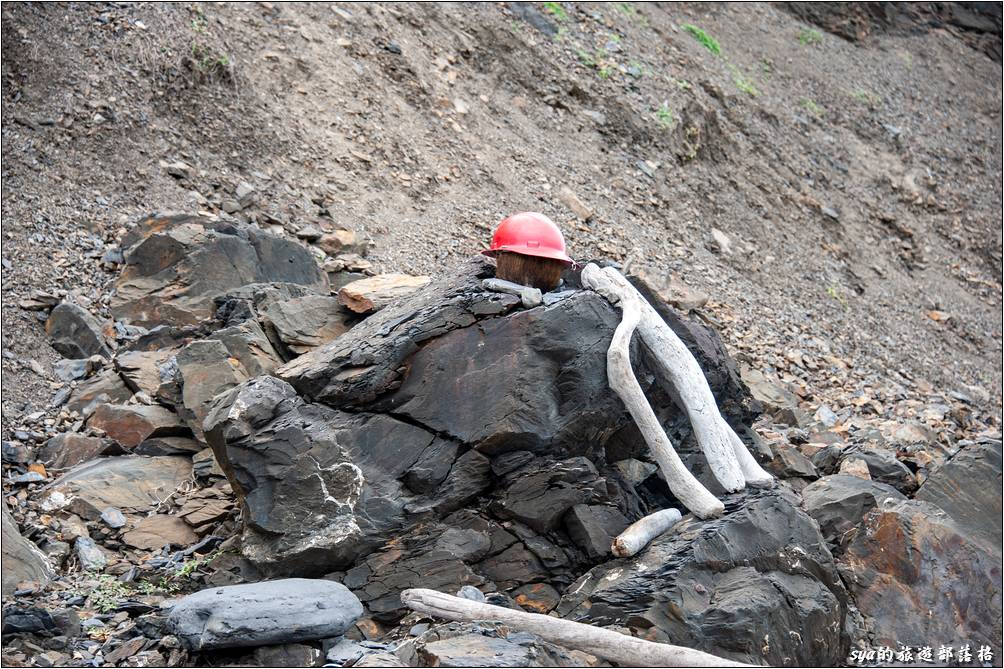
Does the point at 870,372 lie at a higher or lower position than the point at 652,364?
lower

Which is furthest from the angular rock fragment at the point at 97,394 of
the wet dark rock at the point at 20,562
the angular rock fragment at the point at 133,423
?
the wet dark rock at the point at 20,562

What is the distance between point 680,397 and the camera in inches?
242

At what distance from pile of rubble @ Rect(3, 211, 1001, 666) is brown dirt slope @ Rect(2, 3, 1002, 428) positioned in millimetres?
1883

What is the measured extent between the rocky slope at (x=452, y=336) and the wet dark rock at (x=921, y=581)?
22 millimetres

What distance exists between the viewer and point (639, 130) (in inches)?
614

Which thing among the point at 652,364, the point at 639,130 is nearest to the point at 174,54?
the point at 639,130

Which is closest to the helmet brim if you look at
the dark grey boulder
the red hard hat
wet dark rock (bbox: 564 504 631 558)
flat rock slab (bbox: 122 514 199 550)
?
the red hard hat

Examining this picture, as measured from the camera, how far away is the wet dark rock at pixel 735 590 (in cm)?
496

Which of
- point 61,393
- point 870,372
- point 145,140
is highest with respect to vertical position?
point 145,140

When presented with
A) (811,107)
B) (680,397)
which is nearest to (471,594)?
(680,397)

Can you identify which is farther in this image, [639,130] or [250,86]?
[639,130]

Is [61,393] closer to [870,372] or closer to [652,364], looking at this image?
[652,364]

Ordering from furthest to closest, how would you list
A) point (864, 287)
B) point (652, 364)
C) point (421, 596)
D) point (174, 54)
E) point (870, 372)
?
point (864, 287) → point (870, 372) → point (174, 54) → point (652, 364) → point (421, 596)

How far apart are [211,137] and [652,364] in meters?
7.55
